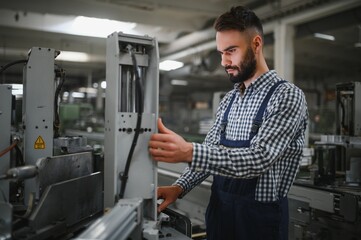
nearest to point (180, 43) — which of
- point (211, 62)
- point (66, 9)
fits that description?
point (211, 62)

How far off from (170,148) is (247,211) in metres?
0.43

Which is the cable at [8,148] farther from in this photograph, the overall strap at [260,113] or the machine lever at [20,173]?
the overall strap at [260,113]

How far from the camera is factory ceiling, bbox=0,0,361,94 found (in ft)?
12.7

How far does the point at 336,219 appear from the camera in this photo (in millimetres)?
2082

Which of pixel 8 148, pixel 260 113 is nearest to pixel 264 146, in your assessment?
pixel 260 113

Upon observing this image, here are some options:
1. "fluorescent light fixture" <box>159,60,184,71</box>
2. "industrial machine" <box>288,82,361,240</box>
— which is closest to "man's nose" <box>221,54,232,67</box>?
"industrial machine" <box>288,82,361,240</box>

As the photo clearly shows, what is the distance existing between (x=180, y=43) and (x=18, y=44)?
3310mm

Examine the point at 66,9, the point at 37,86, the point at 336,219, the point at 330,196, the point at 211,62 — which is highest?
the point at 66,9

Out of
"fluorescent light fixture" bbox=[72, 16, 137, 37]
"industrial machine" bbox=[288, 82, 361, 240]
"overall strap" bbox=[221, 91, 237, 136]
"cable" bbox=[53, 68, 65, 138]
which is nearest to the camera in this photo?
"overall strap" bbox=[221, 91, 237, 136]

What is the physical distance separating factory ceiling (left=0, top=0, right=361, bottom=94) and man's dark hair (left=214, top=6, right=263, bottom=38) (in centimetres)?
258

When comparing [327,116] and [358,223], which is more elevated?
[327,116]

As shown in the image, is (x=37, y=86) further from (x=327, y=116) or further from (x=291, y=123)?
(x=327, y=116)

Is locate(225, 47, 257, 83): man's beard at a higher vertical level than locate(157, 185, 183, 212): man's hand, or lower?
higher

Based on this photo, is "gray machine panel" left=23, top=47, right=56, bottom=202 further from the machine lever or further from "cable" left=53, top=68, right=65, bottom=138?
the machine lever
